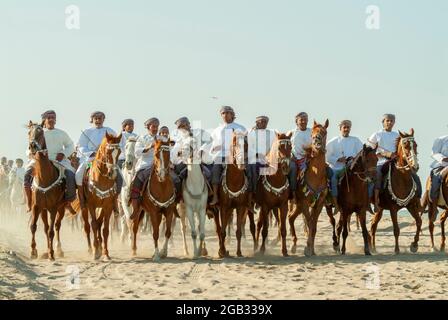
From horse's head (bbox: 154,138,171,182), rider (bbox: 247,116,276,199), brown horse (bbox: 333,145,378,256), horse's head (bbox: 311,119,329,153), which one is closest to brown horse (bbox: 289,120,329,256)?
horse's head (bbox: 311,119,329,153)

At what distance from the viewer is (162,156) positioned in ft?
46.0

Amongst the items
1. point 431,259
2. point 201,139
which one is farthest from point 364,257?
point 201,139

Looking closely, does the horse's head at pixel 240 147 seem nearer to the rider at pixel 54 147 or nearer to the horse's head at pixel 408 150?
the horse's head at pixel 408 150

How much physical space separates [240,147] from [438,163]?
5.55m

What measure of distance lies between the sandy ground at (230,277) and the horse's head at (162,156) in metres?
1.85

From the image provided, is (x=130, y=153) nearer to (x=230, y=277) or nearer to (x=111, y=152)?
(x=111, y=152)

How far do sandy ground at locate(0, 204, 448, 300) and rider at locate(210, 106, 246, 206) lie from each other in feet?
5.56

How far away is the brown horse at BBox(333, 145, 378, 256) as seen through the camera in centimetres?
1526

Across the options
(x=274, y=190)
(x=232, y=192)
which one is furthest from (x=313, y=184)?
(x=232, y=192)

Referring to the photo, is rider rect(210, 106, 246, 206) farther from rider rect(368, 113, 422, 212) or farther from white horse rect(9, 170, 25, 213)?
white horse rect(9, 170, 25, 213)
